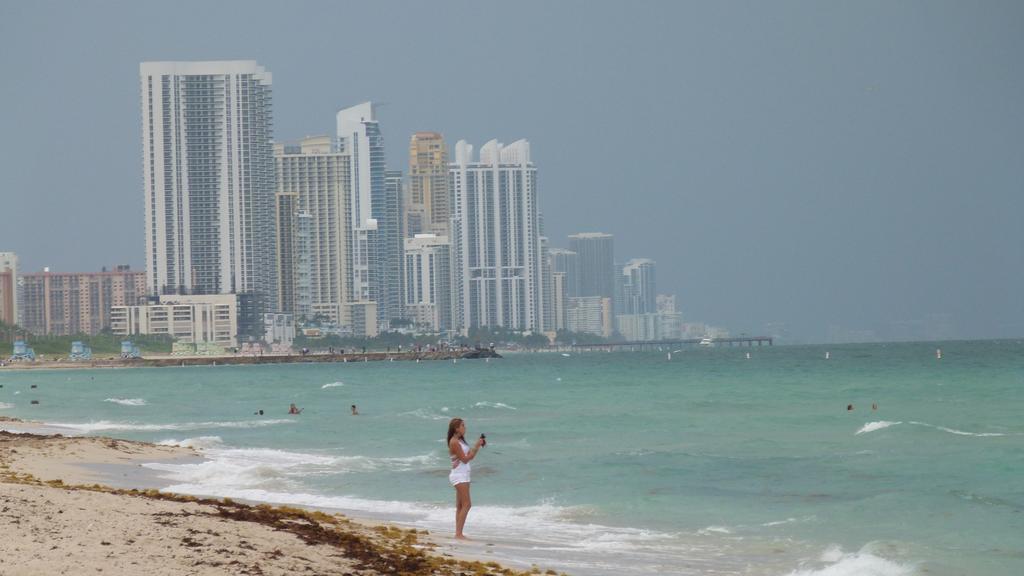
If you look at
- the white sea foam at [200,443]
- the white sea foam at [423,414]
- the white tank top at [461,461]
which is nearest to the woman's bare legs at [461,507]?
the white tank top at [461,461]

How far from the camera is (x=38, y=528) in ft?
47.7

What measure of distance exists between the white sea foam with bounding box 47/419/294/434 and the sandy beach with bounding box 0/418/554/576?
94.2 feet

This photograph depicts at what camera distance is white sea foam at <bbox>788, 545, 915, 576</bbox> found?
57.9 feet

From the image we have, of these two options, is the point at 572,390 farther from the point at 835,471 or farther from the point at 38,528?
the point at 38,528

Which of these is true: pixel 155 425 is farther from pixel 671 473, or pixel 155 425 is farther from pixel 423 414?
pixel 671 473

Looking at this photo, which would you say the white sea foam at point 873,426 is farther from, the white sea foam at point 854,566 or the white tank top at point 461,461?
the white tank top at point 461,461

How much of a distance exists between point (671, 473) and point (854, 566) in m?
12.6

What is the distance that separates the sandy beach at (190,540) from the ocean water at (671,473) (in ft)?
7.48

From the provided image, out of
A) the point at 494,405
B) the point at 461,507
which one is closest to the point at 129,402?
the point at 494,405

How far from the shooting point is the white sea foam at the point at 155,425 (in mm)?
48281

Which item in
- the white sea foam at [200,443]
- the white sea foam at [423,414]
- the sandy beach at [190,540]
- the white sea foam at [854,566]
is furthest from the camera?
the white sea foam at [423,414]

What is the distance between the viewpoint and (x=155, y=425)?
50.8m

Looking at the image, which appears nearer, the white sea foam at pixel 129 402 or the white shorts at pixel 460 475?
the white shorts at pixel 460 475

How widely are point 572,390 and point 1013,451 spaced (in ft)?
159
